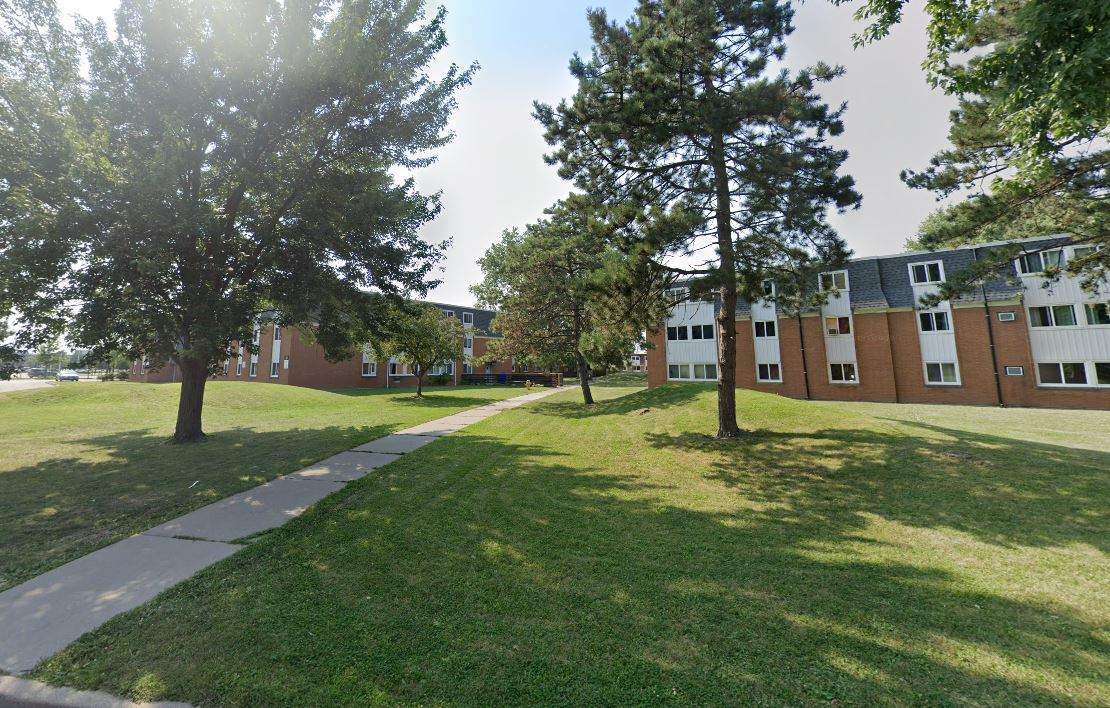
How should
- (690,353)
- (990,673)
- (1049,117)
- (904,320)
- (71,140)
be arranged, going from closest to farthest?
(990,673) < (1049,117) < (71,140) < (904,320) < (690,353)

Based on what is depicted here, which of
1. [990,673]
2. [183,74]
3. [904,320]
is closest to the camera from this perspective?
[990,673]

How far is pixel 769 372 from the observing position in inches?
1152

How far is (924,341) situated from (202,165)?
3563cm

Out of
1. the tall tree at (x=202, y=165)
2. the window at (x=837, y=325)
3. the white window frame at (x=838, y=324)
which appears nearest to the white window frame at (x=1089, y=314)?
the white window frame at (x=838, y=324)

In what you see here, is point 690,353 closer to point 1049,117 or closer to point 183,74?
point 1049,117

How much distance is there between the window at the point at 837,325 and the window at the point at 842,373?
88.7 inches

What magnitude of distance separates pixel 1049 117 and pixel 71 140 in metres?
17.0

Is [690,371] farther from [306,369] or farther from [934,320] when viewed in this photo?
[306,369]

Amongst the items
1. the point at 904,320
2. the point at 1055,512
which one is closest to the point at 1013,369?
the point at 904,320

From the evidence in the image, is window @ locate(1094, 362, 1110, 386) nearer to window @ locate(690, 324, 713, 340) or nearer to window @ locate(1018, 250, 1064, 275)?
window @ locate(1018, 250, 1064, 275)

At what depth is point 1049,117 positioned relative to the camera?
558 centimetres

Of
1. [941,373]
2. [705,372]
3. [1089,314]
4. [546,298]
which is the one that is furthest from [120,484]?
[1089,314]

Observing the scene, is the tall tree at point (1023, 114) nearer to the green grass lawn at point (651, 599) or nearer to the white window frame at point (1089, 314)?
the green grass lawn at point (651, 599)

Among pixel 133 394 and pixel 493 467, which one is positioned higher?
pixel 133 394
